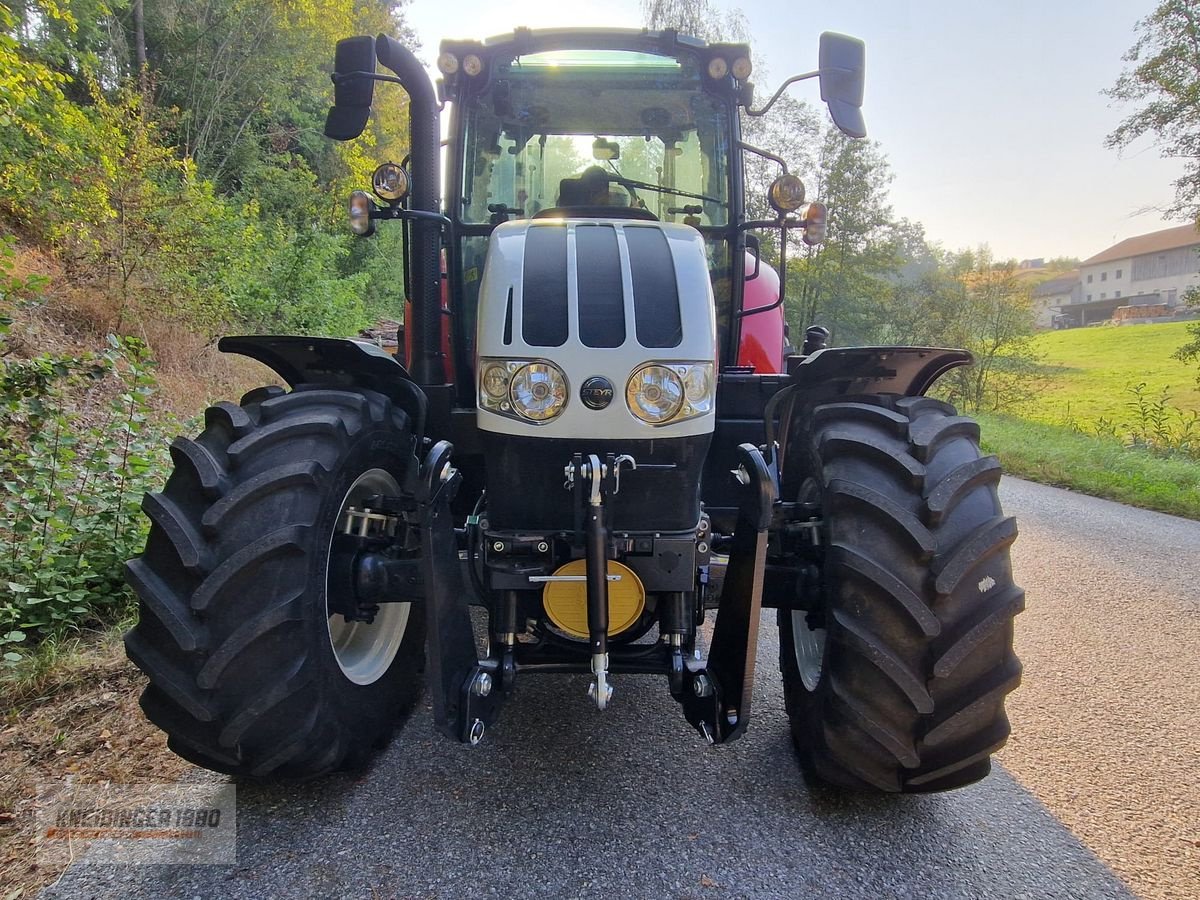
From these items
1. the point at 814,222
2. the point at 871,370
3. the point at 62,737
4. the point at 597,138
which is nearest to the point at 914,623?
the point at 871,370

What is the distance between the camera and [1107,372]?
86.6ft

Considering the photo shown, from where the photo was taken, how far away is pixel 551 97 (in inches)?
134

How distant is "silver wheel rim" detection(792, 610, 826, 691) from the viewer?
2.52 metres

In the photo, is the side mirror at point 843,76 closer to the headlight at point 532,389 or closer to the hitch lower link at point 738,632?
the hitch lower link at point 738,632

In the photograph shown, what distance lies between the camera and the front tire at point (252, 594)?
1.92 metres

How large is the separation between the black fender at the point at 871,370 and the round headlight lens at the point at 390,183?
1533 millimetres

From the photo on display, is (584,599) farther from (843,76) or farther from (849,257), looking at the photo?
(849,257)

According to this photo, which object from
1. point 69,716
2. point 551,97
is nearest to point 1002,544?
point 551,97

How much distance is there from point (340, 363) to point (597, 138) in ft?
5.75

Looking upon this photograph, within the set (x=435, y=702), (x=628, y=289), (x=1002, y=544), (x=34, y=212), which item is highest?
(x=34, y=212)

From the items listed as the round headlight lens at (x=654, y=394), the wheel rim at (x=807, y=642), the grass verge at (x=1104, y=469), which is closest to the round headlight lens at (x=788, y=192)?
the wheel rim at (x=807, y=642)

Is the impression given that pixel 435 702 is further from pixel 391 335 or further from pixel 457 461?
pixel 391 335

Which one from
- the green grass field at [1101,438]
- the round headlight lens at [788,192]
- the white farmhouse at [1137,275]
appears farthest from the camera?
the white farmhouse at [1137,275]

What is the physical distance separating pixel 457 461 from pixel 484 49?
5.96ft
